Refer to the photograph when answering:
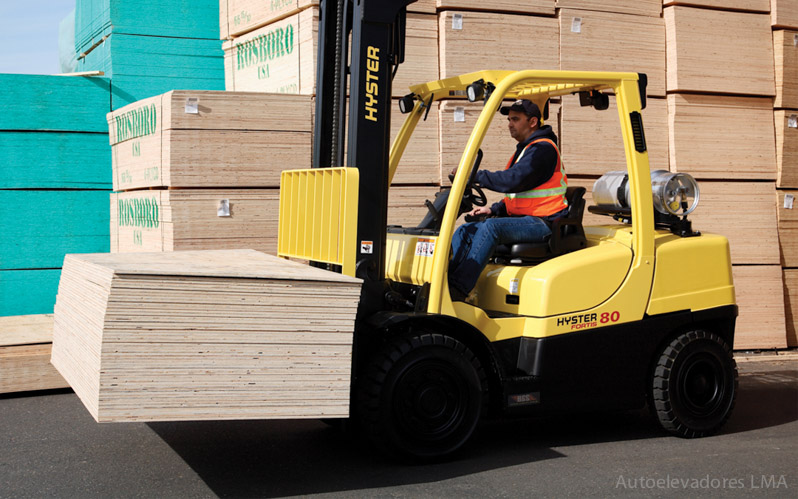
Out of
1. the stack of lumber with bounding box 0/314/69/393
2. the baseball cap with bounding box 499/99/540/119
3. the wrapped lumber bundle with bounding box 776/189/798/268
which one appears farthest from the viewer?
the wrapped lumber bundle with bounding box 776/189/798/268

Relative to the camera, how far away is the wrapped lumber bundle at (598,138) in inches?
253

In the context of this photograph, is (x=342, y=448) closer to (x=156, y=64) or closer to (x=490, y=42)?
(x=490, y=42)

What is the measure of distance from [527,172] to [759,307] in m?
3.38

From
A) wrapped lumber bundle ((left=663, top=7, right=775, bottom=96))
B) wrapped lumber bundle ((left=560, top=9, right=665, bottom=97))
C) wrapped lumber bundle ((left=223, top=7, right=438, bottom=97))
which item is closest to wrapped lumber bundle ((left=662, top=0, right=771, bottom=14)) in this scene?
wrapped lumber bundle ((left=663, top=7, right=775, bottom=96))

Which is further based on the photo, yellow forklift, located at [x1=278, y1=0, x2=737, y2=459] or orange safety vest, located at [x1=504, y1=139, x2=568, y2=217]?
orange safety vest, located at [x1=504, y1=139, x2=568, y2=217]

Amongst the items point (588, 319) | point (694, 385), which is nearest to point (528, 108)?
point (588, 319)

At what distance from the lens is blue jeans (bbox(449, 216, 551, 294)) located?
433 cm

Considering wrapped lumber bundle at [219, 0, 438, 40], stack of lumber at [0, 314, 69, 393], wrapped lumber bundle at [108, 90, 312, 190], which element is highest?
wrapped lumber bundle at [219, 0, 438, 40]

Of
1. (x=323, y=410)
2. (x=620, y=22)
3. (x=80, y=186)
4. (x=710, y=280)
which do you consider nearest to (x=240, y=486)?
(x=323, y=410)

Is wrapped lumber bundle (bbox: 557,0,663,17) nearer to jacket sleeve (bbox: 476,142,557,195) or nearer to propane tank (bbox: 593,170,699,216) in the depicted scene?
propane tank (bbox: 593,170,699,216)

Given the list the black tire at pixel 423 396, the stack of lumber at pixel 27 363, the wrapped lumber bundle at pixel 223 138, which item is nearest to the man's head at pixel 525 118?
the black tire at pixel 423 396

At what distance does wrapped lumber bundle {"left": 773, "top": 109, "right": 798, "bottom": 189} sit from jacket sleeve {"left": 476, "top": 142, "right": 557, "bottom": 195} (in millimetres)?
3356

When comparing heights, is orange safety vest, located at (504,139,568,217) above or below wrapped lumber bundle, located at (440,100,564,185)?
below

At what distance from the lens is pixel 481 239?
438 cm
